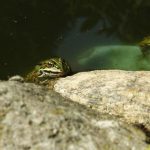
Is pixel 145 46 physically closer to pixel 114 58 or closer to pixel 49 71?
pixel 114 58

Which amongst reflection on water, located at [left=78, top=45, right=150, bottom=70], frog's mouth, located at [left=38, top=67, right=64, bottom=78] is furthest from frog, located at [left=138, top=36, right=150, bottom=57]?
frog's mouth, located at [left=38, top=67, right=64, bottom=78]

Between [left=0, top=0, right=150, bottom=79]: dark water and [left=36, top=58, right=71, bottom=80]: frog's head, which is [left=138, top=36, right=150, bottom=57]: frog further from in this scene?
[left=36, top=58, right=71, bottom=80]: frog's head

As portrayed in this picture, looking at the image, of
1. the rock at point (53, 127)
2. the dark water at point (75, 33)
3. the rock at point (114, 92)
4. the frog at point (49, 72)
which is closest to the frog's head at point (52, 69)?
the frog at point (49, 72)

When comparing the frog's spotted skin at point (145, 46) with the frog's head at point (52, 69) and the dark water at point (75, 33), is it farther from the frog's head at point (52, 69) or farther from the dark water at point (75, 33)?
the frog's head at point (52, 69)

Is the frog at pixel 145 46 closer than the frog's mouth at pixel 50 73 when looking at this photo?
No

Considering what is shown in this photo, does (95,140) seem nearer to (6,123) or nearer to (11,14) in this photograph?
(6,123)
